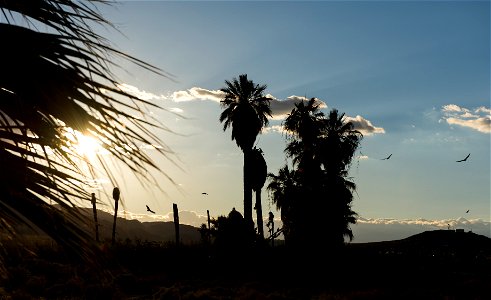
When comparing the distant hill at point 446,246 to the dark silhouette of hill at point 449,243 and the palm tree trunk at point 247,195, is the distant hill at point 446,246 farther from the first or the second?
the palm tree trunk at point 247,195

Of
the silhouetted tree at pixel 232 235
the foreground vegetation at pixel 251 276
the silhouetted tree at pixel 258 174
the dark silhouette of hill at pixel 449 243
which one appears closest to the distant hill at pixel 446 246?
the dark silhouette of hill at pixel 449 243

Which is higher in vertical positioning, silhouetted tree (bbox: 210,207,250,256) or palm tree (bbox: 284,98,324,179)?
palm tree (bbox: 284,98,324,179)

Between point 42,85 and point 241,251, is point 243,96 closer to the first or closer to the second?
point 241,251

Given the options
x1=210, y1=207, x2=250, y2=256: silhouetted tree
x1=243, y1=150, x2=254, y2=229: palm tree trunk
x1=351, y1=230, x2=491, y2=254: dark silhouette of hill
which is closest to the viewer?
x1=210, y1=207, x2=250, y2=256: silhouetted tree

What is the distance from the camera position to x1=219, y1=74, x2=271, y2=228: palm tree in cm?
4100

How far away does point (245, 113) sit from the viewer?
135 feet

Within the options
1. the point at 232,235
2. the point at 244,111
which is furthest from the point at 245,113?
the point at 232,235

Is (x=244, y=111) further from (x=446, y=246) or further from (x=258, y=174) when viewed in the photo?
(x=446, y=246)

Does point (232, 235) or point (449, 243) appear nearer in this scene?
point (232, 235)

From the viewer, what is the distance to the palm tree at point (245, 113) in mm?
41000

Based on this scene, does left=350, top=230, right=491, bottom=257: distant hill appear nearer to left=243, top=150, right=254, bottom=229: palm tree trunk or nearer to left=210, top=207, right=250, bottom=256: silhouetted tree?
left=243, top=150, right=254, bottom=229: palm tree trunk

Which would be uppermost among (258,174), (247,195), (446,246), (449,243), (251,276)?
(258,174)

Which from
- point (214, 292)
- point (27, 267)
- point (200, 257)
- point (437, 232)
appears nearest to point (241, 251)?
point (200, 257)

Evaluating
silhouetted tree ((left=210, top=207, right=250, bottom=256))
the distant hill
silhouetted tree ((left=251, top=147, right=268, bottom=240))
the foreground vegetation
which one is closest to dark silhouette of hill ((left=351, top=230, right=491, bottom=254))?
the distant hill
